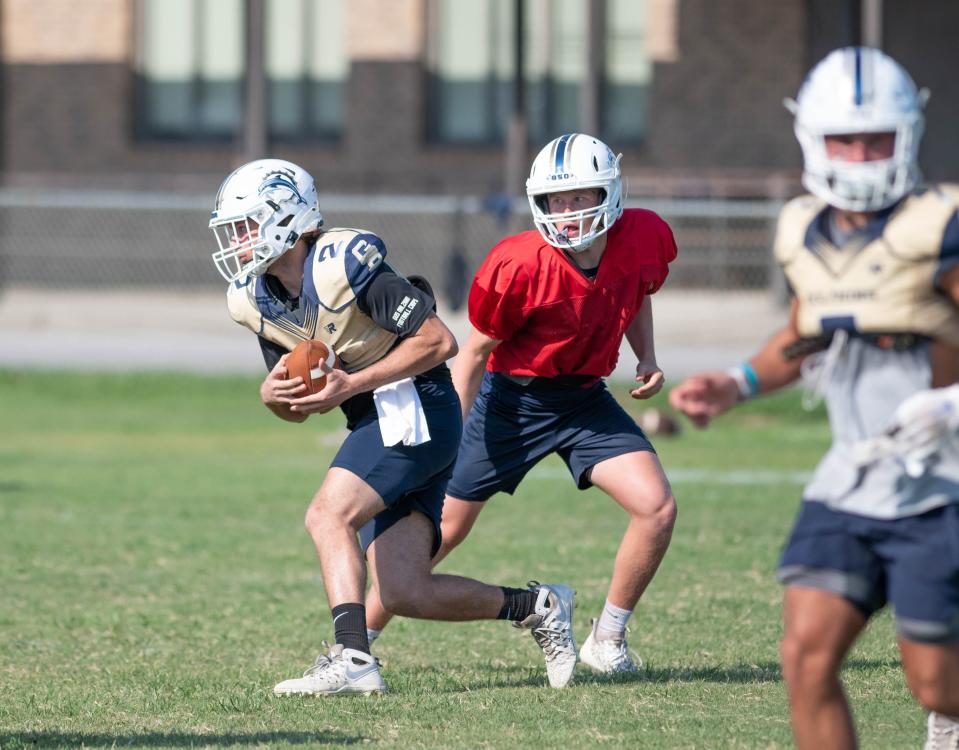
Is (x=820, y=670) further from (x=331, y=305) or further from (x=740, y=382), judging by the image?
(x=331, y=305)

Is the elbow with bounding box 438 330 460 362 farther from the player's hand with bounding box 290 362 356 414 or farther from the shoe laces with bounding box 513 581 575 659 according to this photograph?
the shoe laces with bounding box 513 581 575 659

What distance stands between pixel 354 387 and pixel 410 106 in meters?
19.5

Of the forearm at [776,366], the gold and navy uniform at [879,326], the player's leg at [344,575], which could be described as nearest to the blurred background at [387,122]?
the player's leg at [344,575]

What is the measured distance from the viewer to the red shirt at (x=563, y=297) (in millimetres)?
6617

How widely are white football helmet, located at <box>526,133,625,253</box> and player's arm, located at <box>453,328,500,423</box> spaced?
46cm

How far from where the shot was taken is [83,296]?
81.6ft

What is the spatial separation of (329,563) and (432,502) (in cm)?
49

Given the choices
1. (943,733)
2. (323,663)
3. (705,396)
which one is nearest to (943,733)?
(943,733)

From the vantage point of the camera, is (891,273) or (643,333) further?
(643,333)

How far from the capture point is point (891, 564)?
173 inches

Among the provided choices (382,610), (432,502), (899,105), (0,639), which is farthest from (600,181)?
(0,639)

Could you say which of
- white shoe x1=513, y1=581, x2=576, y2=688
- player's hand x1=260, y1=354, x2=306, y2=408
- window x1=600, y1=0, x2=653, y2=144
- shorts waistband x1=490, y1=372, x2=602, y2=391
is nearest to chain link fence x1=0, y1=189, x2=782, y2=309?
window x1=600, y1=0, x2=653, y2=144

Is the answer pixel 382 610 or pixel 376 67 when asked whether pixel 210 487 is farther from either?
pixel 376 67

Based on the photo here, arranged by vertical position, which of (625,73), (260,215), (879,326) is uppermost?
(625,73)
